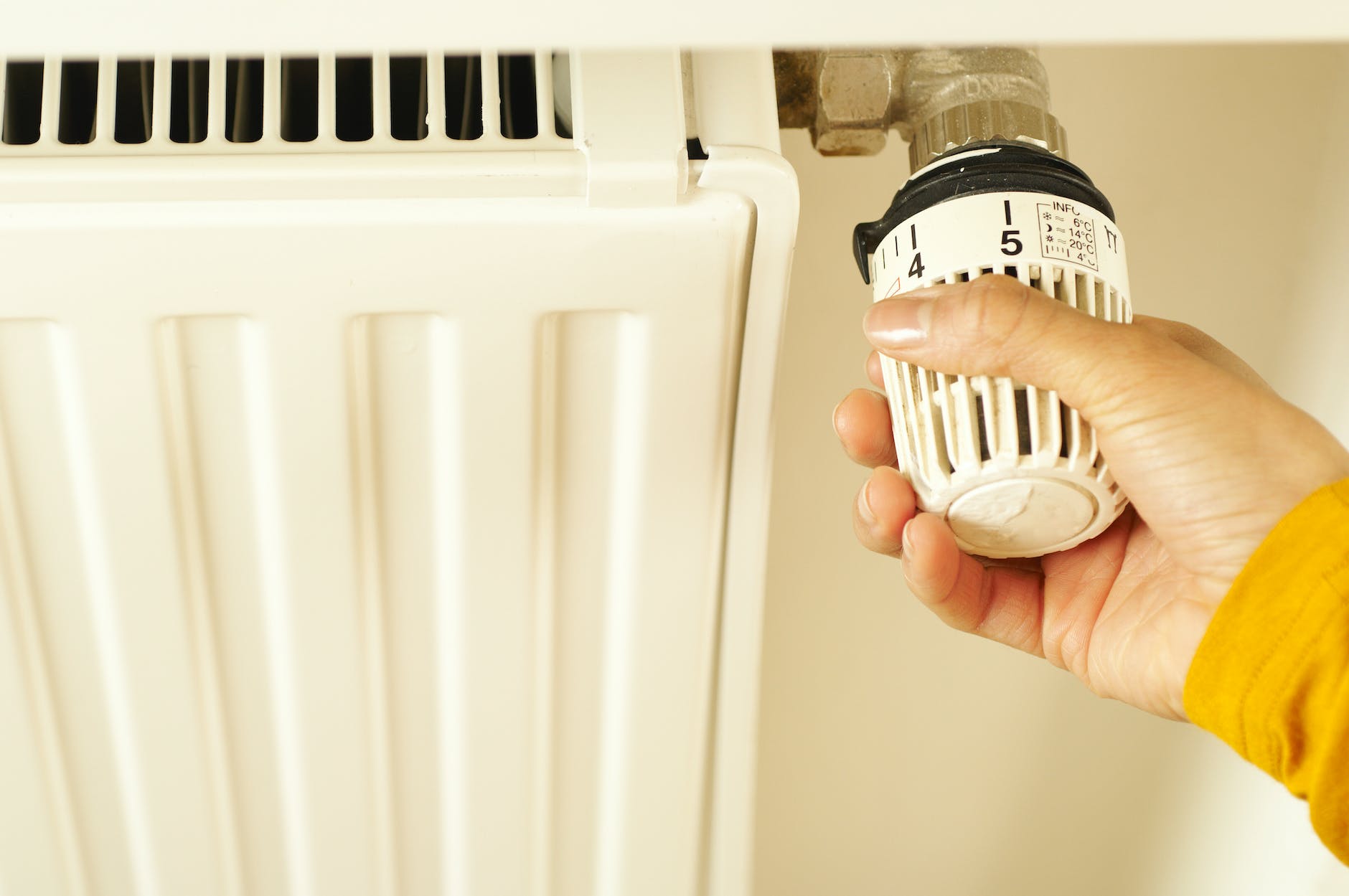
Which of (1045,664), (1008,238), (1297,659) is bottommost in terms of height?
(1045,664)

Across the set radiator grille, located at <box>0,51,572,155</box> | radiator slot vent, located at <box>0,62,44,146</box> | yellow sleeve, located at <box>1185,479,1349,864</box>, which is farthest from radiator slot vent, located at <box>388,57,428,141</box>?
yellow sleeve, located at <box>1185,479,1349,864</box>

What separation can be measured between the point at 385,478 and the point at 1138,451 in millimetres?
220

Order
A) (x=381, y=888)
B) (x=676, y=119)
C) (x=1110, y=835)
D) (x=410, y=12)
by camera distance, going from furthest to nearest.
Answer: (x=1110, y=835) → (x=381, y=888) → (x=676, y=119) → (x=410, y=12)

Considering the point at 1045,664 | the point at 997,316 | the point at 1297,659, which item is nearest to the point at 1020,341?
the point at 997,316

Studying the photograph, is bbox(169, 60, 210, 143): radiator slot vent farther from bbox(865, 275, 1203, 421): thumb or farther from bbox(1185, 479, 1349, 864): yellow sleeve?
bbox(1185, 479, 1349, 864): yellow sleeve

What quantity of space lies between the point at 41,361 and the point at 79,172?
0.07 m

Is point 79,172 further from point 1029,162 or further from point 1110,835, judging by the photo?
point 1110,835

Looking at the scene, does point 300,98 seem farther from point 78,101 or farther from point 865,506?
point 865,506

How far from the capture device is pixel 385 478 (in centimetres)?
37

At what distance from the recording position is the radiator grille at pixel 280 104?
310mm

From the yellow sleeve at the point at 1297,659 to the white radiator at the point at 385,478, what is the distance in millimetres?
144

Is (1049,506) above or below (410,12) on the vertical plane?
below

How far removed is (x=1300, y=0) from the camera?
214 millimetres

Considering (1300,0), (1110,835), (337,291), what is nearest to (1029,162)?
(1300,0)
